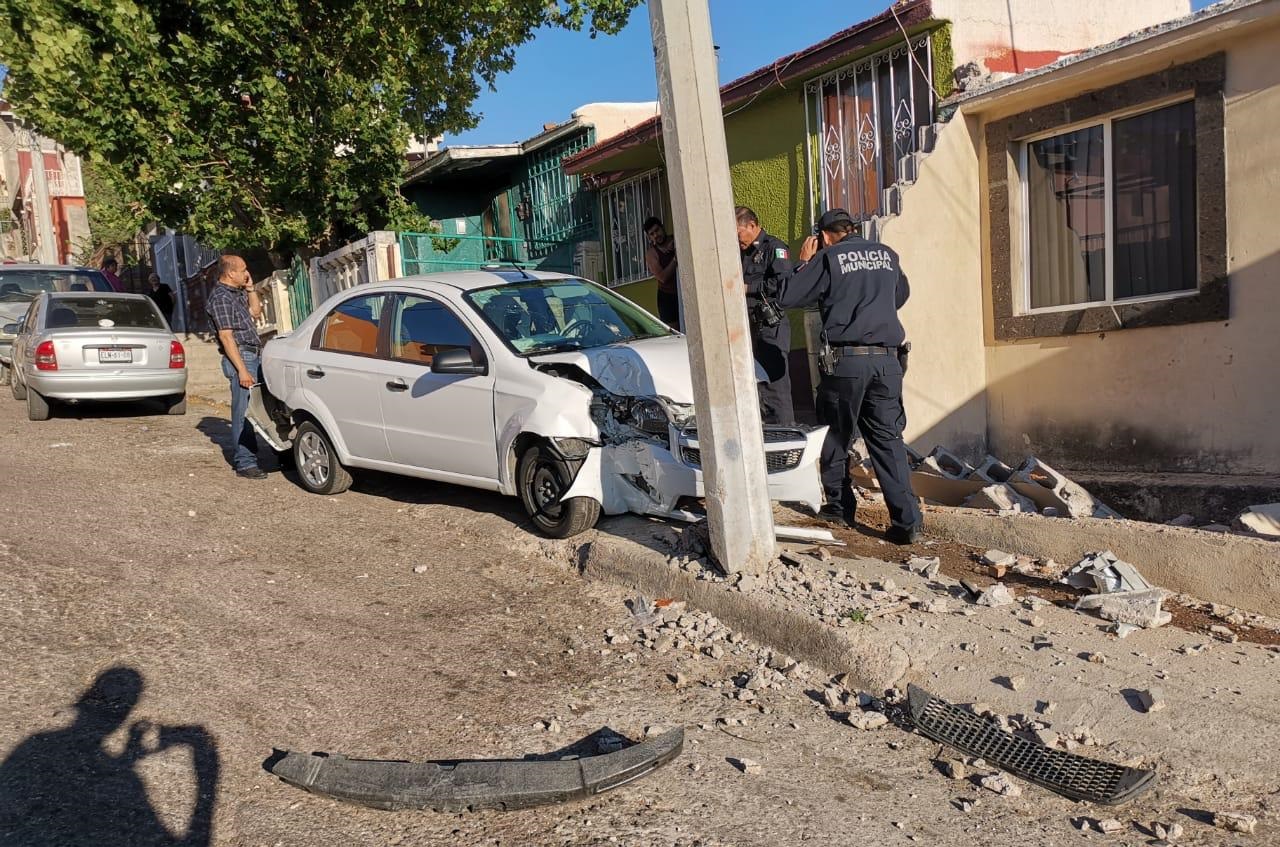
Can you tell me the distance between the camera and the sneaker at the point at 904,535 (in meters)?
5.54

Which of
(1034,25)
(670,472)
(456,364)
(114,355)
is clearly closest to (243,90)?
(114,355)

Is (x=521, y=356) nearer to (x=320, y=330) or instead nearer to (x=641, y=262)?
(x=320, y=330)

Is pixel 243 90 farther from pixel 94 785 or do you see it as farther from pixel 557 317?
pixel 94 785

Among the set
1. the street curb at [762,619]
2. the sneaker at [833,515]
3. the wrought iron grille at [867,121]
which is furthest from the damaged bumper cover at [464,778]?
the wrought iron grille at [867,121]

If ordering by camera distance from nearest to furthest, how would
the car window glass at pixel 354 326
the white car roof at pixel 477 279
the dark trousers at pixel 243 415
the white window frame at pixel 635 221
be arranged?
the white car roof at pixel 477 279
the car window glass at pixel 354 326
the dark trousers at pixel 243 415
the white window frame at pixel 635 221

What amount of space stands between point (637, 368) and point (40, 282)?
11.8 metres

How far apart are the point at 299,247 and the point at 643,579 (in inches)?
445

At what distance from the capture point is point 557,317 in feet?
21.1

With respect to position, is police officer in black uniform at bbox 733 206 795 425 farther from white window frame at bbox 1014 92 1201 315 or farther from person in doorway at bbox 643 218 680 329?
white window frame at bbox 1014 92 1201 315

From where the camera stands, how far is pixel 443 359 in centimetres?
595

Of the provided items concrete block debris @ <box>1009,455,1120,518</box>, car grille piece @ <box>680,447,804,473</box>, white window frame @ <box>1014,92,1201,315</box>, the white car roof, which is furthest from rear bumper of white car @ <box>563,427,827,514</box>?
white window frame @ <box>1014,92,1201,315</box>

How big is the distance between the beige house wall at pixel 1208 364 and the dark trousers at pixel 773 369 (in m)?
2.58

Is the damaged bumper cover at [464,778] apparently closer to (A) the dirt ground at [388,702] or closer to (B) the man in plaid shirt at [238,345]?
(A) the dirt ground at [388,702]

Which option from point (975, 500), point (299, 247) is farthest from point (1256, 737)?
point (299, 247)
